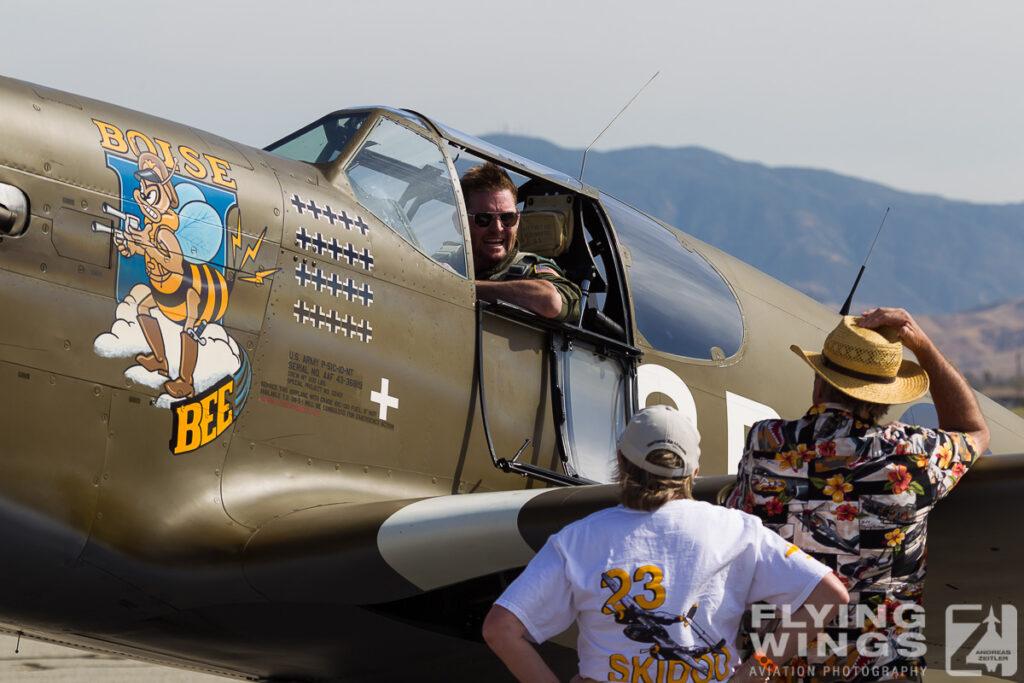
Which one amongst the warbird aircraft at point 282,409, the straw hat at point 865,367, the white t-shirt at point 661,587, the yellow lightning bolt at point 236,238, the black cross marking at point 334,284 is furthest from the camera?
the black cross marking at point 334,284

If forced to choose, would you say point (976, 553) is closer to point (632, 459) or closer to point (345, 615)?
point (632, 459)

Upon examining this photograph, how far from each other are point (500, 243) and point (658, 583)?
9.84 ft

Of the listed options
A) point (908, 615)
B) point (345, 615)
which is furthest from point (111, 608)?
point (908, 615)

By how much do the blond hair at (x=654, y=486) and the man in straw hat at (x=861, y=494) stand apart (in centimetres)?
41

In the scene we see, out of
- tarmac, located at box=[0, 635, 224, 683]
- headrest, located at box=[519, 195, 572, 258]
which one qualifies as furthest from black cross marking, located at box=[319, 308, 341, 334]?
tarmac, located at box=[0, 635, 224, 683]

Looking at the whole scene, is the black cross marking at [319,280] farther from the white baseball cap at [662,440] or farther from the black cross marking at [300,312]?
the white baseball cap at [662,440]

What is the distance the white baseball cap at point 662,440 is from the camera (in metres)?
2.55

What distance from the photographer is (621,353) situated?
546 centimetres

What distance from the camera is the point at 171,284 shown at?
13.1 ft

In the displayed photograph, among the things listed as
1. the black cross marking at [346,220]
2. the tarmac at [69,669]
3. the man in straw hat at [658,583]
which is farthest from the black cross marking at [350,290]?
the tarmac at [69,669]

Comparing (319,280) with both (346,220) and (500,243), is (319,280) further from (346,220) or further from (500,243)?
(500,243)

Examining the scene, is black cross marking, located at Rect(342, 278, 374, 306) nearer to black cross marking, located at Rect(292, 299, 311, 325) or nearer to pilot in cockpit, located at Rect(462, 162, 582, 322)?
black cross marking, located at Rect(292, 299, 311, 325)

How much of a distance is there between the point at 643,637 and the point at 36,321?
2.21 meters

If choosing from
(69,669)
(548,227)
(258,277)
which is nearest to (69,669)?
(69,669)
